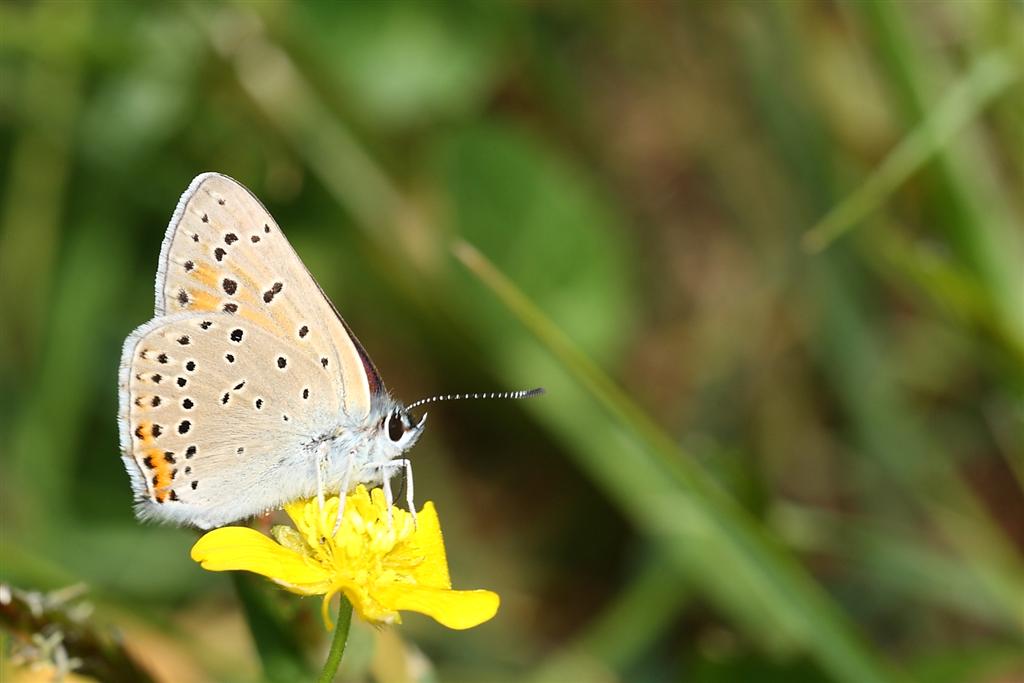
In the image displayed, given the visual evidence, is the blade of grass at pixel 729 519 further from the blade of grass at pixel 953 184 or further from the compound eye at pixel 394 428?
the blade of grass at pixel 953 184

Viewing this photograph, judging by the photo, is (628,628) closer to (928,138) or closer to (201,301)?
(928,138)

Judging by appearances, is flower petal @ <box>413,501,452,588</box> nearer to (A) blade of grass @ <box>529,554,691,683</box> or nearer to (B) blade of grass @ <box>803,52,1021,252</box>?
(B) blade of grass @ <box>803,52,1021,252</box>

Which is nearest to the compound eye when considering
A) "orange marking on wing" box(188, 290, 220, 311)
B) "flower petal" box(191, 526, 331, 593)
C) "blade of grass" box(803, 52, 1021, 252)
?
"orange marking on wing" box(188, 290, 220, 311)

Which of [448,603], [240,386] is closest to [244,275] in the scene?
[240,386]

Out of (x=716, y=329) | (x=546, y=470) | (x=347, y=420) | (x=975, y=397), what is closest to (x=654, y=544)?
(x=546, y=470)

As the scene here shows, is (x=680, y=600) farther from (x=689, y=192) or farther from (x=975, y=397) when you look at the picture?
(x=689, y=192)

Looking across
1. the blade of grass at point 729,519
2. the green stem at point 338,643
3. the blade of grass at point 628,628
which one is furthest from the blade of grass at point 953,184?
the green stem at point 338,643

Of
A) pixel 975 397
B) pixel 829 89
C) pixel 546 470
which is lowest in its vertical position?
pixel 546 470
